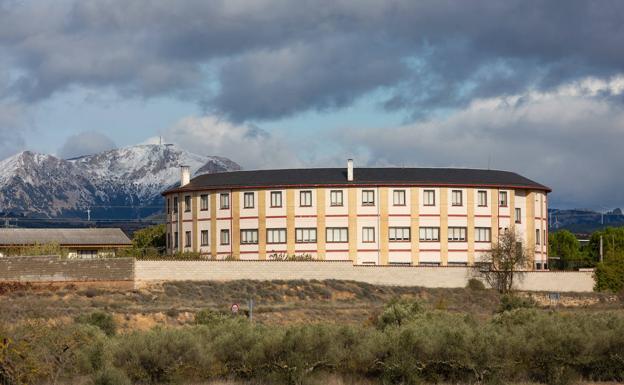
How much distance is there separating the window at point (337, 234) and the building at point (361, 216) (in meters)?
0.08

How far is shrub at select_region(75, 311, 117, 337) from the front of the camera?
160 ft

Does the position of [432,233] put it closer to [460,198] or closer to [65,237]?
[460,198]

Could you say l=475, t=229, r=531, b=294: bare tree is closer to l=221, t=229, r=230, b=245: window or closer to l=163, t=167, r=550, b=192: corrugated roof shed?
l=163, t=167, r=550, b=192: corrugated roof shed

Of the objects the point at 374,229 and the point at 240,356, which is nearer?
the point at 240,356

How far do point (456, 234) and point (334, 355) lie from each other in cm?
5639

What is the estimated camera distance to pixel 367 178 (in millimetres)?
91188

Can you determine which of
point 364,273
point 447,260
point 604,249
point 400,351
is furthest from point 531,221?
point 400,351

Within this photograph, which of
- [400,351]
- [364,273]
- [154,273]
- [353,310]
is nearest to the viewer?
[400,351]

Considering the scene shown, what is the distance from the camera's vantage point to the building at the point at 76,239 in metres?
97.4

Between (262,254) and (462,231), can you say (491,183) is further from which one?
(262,254)

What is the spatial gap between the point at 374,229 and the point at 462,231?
269 inches

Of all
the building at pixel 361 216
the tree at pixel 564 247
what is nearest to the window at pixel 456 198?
the building at pixel 361 216

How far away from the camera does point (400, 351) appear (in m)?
33.5

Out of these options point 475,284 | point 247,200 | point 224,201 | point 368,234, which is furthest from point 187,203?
point 475,284
